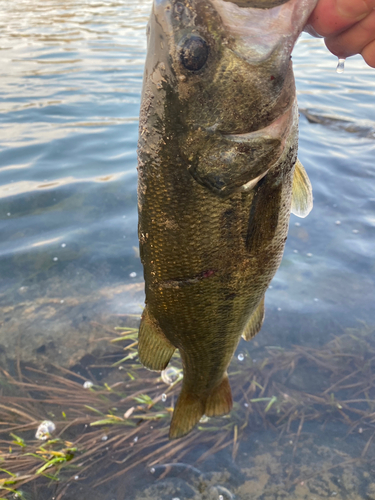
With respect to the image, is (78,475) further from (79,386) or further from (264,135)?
(264,135)

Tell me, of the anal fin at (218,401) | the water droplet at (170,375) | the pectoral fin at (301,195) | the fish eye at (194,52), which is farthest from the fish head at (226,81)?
the water droplet at (170,375)

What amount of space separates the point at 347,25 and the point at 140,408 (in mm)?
2944

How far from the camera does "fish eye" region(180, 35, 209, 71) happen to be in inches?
60.2

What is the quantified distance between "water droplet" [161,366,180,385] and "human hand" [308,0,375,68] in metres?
2.80

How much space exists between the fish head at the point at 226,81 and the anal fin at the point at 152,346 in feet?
2.69

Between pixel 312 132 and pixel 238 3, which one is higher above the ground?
pixel 238 3

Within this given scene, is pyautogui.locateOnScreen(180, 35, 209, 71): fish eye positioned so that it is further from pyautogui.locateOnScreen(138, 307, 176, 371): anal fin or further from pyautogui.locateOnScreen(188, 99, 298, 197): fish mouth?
pyautogui.locateOnScreen(138, 307, 176, 371): anal fin

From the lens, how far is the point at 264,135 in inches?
63.7

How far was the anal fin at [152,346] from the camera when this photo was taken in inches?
83.3

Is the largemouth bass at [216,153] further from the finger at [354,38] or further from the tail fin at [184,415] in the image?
the tail fin at [184,415]

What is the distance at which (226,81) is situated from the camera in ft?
5.11

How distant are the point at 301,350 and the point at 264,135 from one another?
2.78 metres

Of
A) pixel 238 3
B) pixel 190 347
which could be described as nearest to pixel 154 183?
pixel 238 3

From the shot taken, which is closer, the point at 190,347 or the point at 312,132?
the point at 190,347
